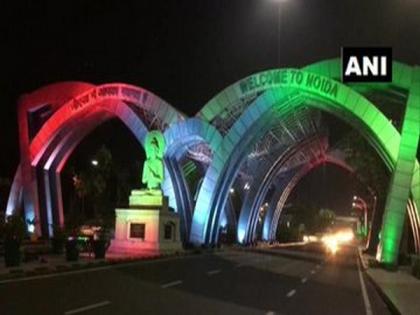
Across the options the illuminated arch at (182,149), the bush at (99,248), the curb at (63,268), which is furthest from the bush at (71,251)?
the illuminated arch at (182,149)

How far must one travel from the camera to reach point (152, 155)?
48.2m

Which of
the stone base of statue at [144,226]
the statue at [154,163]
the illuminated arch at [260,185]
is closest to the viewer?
the stone base of statue at [144,226]

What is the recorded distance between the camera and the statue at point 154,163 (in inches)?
1871

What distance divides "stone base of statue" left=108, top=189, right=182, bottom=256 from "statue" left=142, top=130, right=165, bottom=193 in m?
0.92

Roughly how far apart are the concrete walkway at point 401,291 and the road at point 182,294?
0.44 meters

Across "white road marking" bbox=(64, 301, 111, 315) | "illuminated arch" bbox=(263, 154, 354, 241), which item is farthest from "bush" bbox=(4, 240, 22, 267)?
"illuminated arch" bbox=(263, 154, 354, 241)

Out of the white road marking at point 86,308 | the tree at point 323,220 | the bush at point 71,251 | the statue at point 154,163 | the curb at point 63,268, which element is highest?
the statue at point 154,163

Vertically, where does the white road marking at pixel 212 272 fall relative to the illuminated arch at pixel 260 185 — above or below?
below

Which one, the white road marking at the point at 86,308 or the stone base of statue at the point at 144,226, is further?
the stone base of statue at the point at 144,226

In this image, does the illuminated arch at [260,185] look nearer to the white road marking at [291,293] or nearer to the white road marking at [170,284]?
the white road marking at [170,284]

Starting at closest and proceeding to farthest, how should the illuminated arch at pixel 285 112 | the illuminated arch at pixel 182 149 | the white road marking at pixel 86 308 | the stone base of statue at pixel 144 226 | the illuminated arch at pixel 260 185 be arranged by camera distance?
the white road marking at pixel 86 308 < the stone base of statue at pixel 144 226 < the illuminated arch at pixel 285 112 < the illuminated arch at pixel 182 149 < the illuminated arch at pixel 260 185

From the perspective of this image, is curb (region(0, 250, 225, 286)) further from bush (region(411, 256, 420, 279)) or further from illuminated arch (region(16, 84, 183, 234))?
illuminated arch (region(16, 84, 183, 234))

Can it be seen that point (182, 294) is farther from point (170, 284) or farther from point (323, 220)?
point (323, 220)

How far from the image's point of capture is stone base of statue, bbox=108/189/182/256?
45.9m
